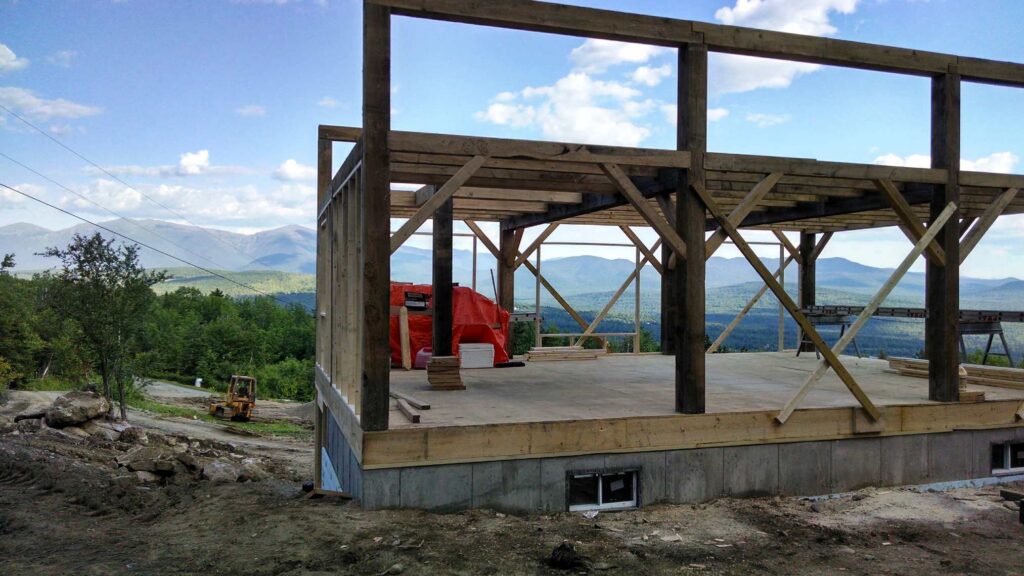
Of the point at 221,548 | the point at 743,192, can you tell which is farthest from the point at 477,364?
the point at 221,548

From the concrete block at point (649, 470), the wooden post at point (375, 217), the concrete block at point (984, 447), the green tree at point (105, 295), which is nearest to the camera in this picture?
the wooden post at point (375, 217)

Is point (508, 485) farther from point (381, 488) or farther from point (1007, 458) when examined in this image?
point (1007, 458)

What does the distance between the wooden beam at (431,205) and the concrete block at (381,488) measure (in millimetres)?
2036

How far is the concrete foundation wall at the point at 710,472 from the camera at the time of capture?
6.65m

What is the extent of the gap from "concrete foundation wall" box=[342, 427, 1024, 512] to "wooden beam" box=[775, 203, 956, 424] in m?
0.51

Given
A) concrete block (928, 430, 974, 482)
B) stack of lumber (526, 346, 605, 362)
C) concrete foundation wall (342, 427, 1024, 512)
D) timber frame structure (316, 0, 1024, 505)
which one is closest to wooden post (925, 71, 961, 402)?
timber frame structure (316, 0, 1024, 505)

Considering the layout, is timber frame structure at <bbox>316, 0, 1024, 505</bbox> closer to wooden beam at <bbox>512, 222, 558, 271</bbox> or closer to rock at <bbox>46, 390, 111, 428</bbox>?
wooden beam at <bbox>512, 222, 558, 271</bbox>

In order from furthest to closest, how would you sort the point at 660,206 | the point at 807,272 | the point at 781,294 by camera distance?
the point at 807,272 → the point at 660,206 → the point at 781,294

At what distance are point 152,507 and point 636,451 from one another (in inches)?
217

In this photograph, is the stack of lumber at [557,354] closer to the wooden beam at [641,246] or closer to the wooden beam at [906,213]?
the wooden beam at [641,246]

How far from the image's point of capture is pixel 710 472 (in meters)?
7.66

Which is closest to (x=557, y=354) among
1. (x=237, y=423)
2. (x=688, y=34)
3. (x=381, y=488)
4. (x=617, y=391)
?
(x=617, y=391)

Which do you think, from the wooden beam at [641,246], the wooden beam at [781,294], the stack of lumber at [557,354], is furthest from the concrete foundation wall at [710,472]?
the wooden beam at [641,246]

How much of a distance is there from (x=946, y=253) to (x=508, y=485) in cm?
640
